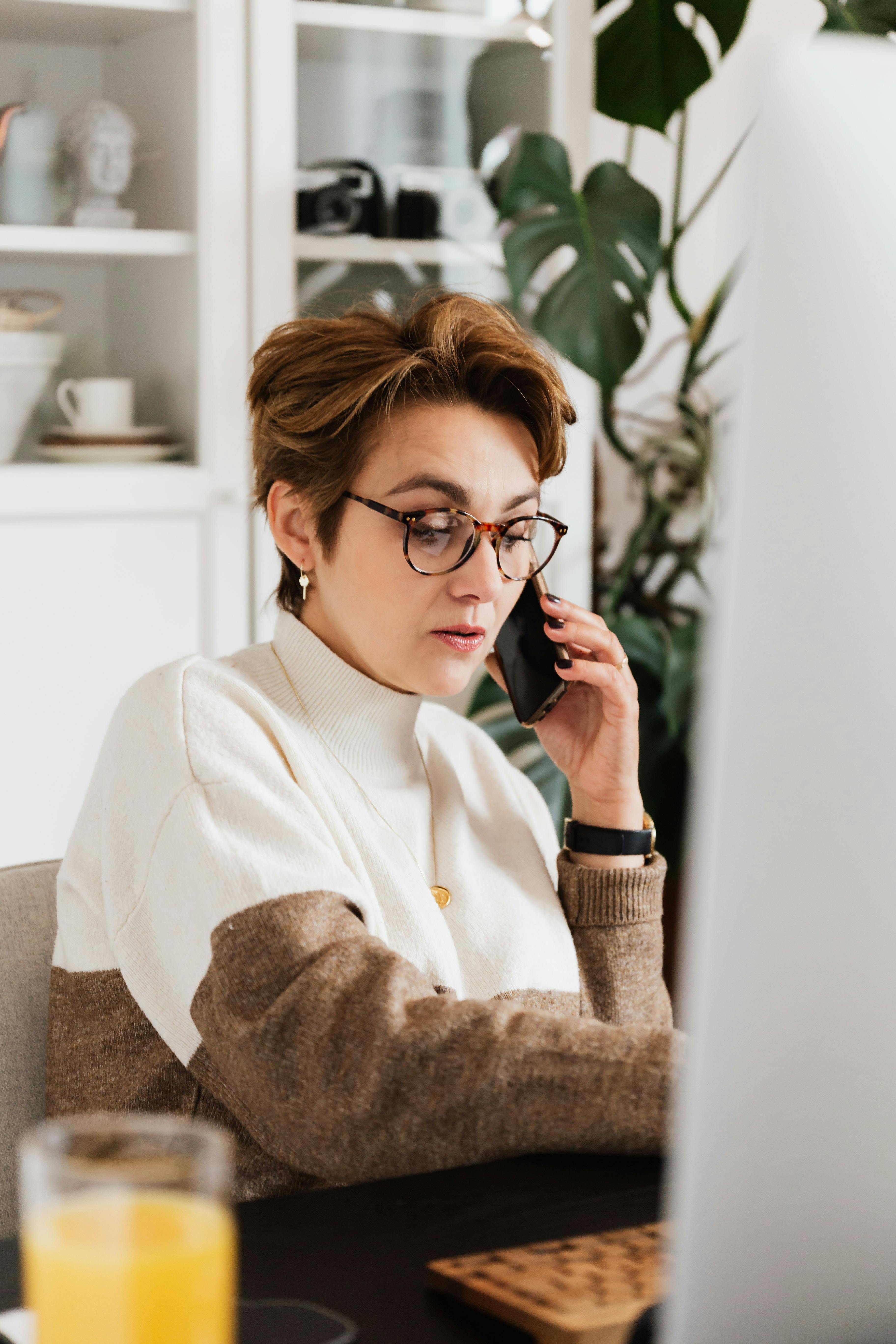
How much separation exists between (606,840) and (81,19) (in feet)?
5.71

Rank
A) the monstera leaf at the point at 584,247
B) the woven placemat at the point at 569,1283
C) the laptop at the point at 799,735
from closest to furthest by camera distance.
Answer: the laptop at the point at 799,735 < the woven placemat at the point at 569,1283 < the monstera leaf at the point at 584,247

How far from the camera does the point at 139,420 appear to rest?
2486 millimetres

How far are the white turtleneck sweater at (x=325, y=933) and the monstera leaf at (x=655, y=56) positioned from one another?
156cm

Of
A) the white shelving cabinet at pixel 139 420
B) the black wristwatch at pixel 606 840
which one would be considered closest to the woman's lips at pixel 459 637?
the black wristwatch at pixel 606 840

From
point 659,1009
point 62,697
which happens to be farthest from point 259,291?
point 659,1009

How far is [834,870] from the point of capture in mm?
433

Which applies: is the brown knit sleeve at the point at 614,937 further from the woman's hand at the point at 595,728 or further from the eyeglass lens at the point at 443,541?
the eyeglass lens at the point at 443,541

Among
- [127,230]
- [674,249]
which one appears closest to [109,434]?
[127,230]

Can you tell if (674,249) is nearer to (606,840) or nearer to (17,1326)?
(606,840)

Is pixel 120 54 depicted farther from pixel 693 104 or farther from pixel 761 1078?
pixel 761 1078

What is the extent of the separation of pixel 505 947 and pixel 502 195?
5.73 ft

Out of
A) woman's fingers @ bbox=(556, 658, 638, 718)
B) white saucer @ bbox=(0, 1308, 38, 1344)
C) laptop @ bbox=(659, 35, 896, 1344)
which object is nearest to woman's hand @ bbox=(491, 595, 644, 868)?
woman's fingers @ bbox=(556, 658, 638, 718)

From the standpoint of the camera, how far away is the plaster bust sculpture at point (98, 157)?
2.35 m

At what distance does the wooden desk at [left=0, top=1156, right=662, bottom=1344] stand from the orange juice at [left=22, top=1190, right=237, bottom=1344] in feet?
0.54
